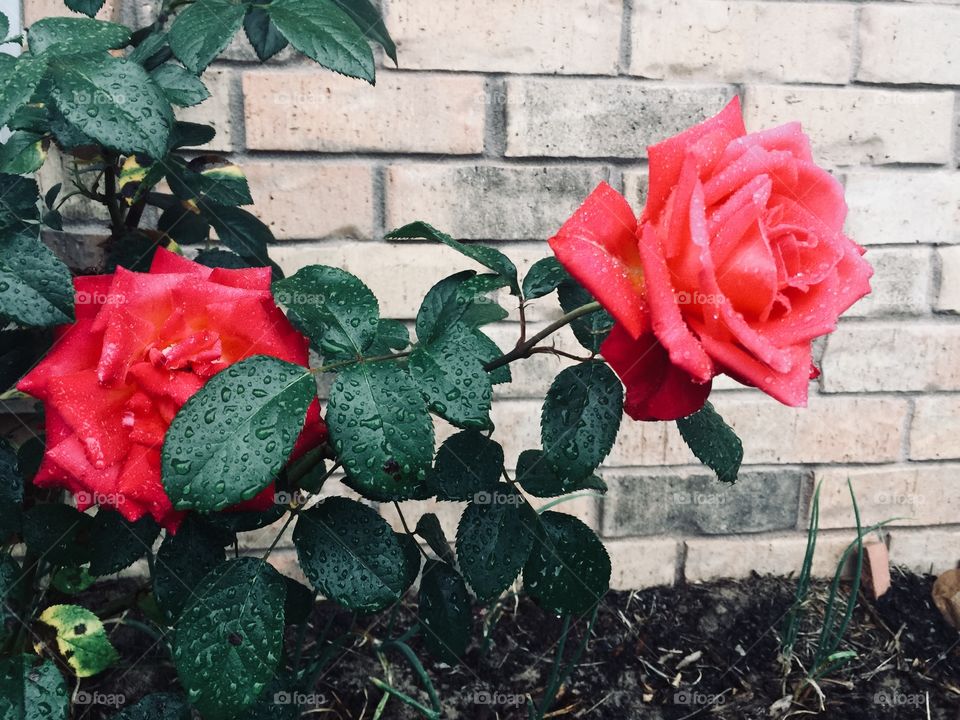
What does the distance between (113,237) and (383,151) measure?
38cm

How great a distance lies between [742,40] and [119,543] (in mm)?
937

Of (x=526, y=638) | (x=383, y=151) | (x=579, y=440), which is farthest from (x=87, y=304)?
(x=526, y=638)

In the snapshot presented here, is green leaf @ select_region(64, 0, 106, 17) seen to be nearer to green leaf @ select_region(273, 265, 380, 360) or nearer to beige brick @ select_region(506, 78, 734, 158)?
green leaf @ select_region(273, 265, 380, 360)

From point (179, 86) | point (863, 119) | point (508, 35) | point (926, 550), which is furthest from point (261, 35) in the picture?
point (926, 550)

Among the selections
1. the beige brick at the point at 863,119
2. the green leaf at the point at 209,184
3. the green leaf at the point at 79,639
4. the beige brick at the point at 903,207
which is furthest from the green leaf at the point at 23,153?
the beige brick at the point at 903,207

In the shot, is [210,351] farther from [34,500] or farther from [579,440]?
[34,500]

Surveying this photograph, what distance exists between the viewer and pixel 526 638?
1033mm

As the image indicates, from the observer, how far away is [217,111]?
0.91 meters

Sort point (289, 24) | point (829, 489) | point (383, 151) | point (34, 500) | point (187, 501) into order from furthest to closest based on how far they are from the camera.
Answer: point (829, 489) < point (383, 151) < point (34, 500) < point (289, 24) < point (187, 501)

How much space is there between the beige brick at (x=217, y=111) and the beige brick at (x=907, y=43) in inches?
32.9

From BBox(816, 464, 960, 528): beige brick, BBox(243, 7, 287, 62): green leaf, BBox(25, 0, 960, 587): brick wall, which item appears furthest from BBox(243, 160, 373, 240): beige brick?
BBox(816, 464, 960, 528): beige brick

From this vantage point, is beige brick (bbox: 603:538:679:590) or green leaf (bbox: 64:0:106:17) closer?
green leaf (bbox: 64:0:106:17)

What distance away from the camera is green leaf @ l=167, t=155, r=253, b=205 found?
0.63 meters

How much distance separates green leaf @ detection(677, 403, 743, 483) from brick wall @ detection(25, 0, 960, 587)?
1.52 ft
